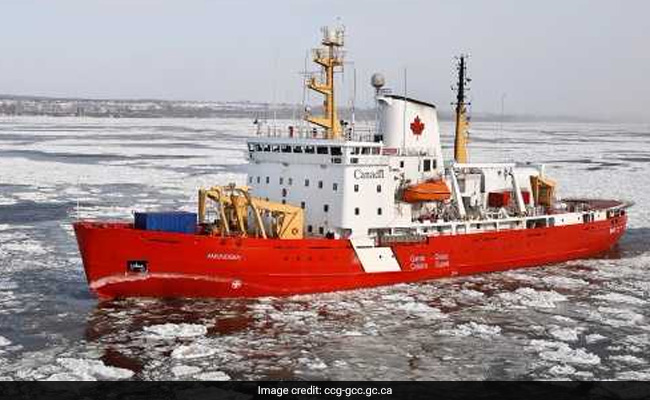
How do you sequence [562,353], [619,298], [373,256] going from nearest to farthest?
[562,353] → [619,298] → [373,256]

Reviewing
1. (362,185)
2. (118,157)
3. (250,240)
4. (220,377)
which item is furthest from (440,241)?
(118,157)

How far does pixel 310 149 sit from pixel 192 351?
6274mm

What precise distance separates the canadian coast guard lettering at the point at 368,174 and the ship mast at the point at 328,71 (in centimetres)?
126

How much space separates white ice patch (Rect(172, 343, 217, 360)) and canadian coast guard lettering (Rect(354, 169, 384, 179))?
5.80m

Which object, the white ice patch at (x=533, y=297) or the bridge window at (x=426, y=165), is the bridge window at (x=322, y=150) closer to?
the bridge window at (x=426, y=165)

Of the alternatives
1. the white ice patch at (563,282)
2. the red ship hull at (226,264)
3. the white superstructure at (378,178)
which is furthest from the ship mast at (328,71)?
the white ice patch at (563,282)

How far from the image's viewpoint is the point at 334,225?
53.4ft

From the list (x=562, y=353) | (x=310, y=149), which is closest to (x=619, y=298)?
(x=562, y=353)

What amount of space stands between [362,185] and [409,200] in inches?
69.6

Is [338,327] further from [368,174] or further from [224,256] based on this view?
[368,174]

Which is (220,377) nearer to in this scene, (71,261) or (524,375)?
(524,375)

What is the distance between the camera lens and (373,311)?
14.6m

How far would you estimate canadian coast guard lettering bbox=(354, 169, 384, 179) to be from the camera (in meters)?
16.1

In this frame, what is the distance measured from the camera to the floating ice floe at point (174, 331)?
41.2 feet
